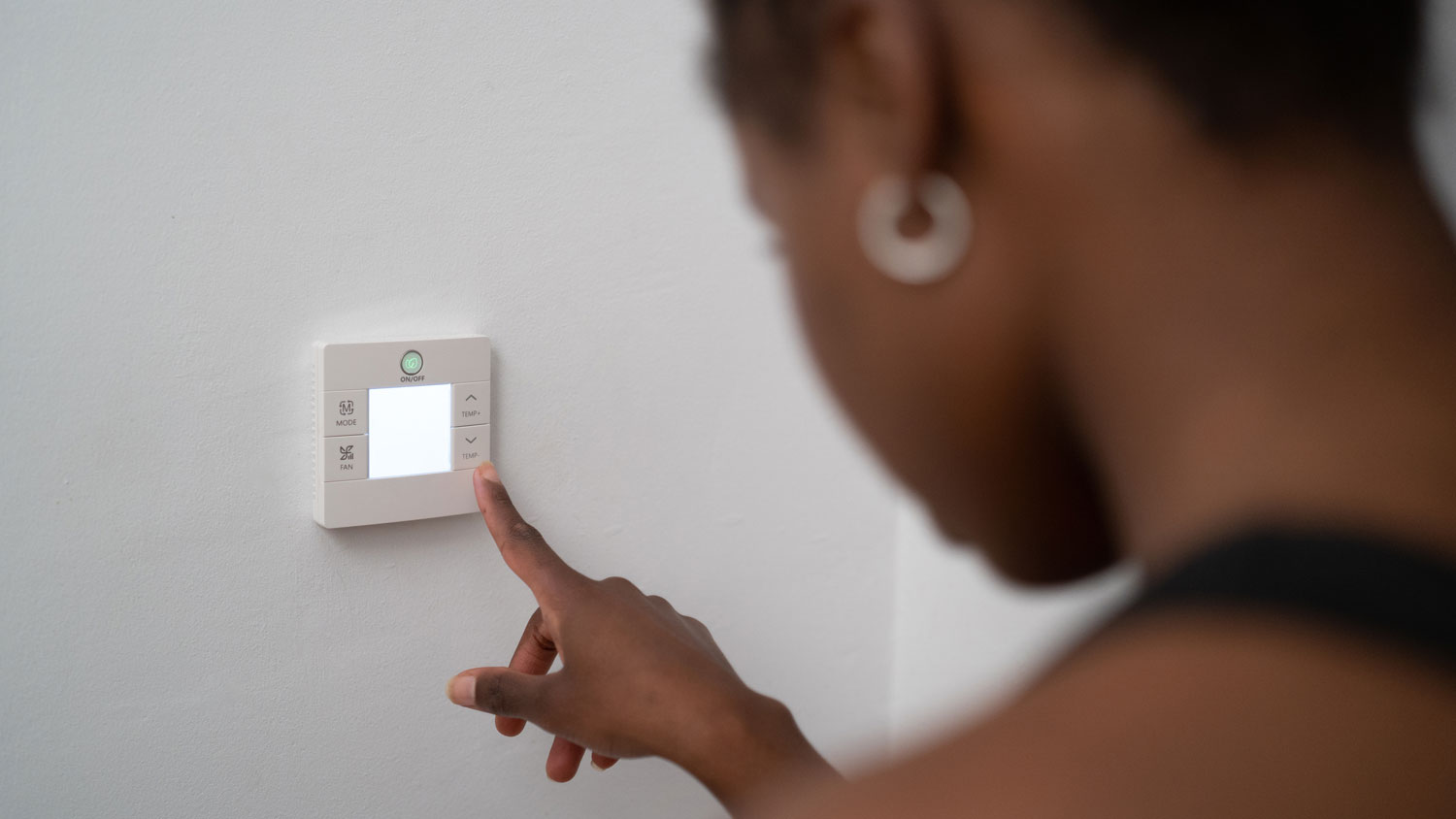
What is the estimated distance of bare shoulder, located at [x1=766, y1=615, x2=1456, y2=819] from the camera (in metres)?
0.21

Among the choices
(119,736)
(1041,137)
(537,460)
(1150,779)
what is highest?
(1041,137)

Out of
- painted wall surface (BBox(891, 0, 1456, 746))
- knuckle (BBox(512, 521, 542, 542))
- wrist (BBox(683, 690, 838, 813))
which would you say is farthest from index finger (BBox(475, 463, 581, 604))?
painted wall surface (BBox(891, 0, 1456, 746))

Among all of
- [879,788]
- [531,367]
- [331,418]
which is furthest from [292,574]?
[879,788]

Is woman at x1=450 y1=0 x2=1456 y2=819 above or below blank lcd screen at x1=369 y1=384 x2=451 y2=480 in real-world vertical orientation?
above

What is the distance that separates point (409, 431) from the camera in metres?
0.74

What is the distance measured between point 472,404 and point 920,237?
1.72 ft

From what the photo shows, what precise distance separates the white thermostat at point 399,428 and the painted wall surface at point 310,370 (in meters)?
0.02

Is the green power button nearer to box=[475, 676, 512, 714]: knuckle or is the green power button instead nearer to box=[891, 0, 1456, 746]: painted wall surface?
box=[475, 676, 512, 714]: knuckle

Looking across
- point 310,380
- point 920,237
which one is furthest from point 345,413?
point 920,237

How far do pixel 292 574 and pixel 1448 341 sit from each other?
65 cm

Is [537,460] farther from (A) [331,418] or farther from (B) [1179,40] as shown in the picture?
(B) [1179,40]

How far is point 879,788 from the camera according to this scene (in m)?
0.26

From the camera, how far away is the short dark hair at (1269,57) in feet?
0.83

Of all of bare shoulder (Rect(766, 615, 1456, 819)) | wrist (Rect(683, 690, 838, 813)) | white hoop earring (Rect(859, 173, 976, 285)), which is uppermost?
white hoop earring (Rect(859, 173, 976, 285))
